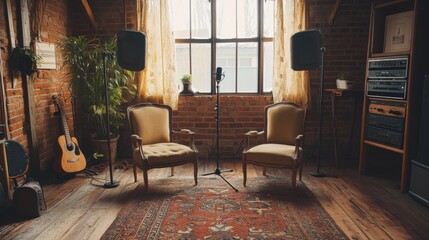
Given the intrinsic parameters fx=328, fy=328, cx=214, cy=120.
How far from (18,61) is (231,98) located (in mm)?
2661

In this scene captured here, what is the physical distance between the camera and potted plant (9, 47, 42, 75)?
3.43 metres

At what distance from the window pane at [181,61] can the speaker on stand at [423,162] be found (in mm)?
3013

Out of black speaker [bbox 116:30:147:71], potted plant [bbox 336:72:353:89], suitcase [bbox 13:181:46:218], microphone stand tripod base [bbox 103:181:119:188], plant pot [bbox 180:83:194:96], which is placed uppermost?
black speaker [bbox 116:30:147:71]

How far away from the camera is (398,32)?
3535 mm

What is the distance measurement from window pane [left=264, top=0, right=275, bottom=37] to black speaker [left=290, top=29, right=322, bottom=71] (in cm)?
95

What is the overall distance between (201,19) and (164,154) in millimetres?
2242

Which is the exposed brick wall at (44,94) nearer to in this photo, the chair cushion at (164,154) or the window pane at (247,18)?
the chair cushion at (164,154)

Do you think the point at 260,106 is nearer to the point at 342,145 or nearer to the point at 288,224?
the point at 342,145

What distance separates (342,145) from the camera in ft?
15.8

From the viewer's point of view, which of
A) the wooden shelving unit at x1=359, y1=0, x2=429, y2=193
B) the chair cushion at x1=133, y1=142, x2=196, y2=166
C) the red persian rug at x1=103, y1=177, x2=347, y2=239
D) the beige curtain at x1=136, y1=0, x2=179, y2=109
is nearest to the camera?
the red persian rug at x1=103, y1=177, x2=347, y2=239

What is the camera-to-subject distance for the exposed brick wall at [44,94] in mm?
3355

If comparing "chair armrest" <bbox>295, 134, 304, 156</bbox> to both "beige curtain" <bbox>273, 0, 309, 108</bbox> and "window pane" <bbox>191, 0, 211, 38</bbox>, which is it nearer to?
"beige curtain" <bbox>273, 0, 309, 108</bbox>

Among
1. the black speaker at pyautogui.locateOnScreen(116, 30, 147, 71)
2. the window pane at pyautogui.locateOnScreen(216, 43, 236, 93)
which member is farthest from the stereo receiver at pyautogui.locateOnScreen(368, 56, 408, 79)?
the black speaker at pyautogui.locateOnScreen(116, 30, 147, 71)

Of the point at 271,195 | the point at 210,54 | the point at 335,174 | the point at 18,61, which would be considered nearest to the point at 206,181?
the point at 271,195
